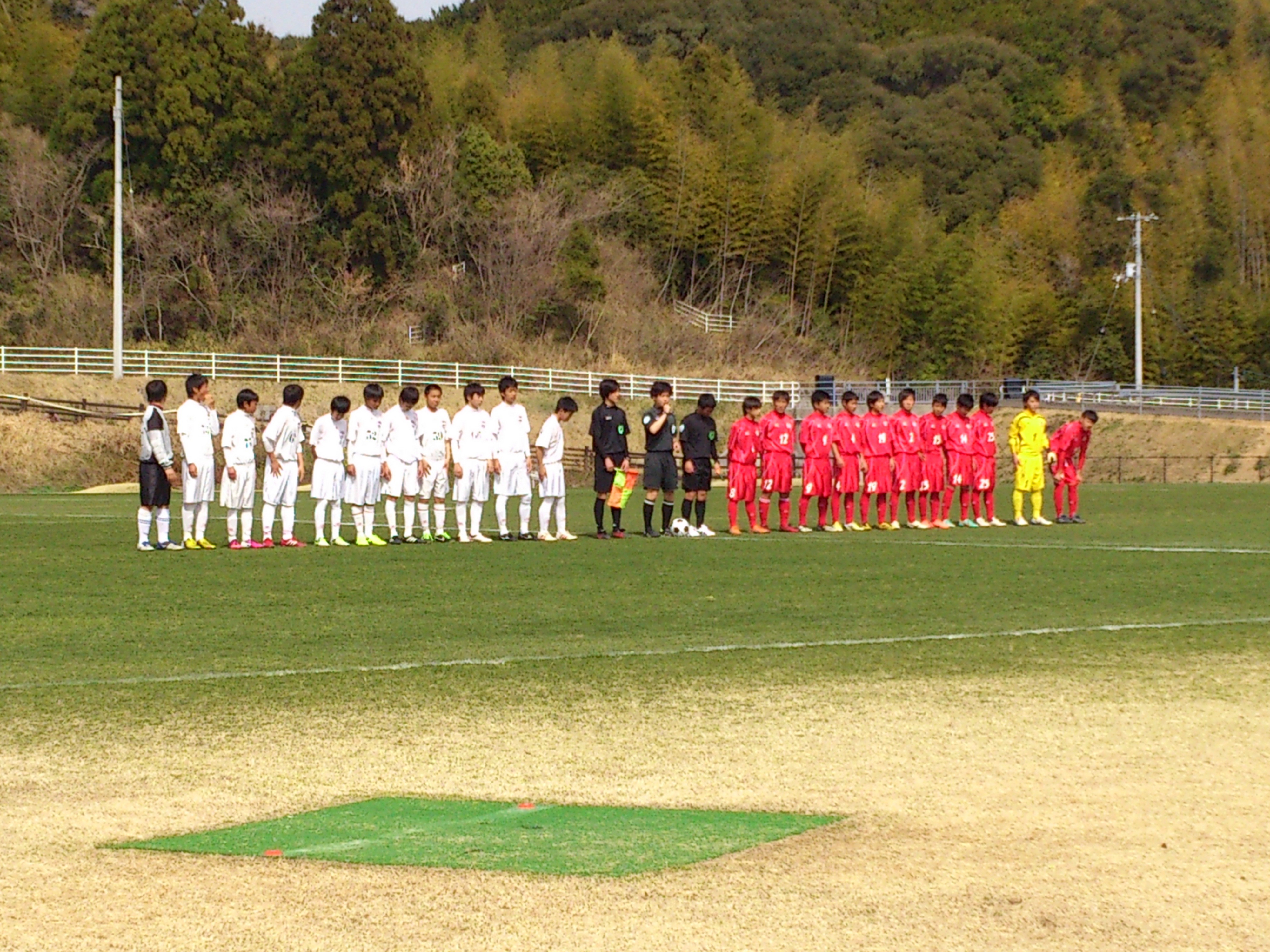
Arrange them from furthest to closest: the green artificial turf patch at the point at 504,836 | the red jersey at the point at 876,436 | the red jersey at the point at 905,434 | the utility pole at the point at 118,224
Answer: the utility pole at the point at 118,224 → the red jersey at the point at 905,434 → the red jersey at the point at 876,436 → the green artificial turf patch at the point at 504,836

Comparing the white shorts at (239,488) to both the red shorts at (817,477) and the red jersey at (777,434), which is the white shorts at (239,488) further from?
the red shorts at (817,477)

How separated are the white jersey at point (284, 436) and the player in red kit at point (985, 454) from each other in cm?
964

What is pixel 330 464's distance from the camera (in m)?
19.8

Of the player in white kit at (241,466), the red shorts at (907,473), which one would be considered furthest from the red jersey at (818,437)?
the player in white kit at (241,466)

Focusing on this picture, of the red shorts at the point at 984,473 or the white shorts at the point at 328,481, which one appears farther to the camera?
the red shorts at the point at 984,473

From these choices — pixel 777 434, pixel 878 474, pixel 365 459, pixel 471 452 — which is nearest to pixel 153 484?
pixel 365 459

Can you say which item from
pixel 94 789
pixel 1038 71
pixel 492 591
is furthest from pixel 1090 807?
pixel 1038 71

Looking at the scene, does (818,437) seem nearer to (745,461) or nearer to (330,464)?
(745,461)

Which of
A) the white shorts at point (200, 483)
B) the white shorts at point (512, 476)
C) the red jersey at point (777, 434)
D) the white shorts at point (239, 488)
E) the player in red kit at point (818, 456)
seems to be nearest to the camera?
the white shorts at point (200, 483)

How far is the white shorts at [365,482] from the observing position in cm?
2014

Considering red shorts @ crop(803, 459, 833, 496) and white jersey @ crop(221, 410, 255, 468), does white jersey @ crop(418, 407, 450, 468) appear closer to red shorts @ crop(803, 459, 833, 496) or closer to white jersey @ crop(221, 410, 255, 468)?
white jersey @ crop(221, 410, 255, 468)

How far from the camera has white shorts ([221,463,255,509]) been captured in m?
19.4

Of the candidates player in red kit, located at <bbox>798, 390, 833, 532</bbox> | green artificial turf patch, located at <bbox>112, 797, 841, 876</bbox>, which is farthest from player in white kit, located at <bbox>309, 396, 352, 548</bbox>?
green artificial turf patch, located at <bbox>112, 797, 841, 876</bbox>

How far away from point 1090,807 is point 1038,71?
124 m
